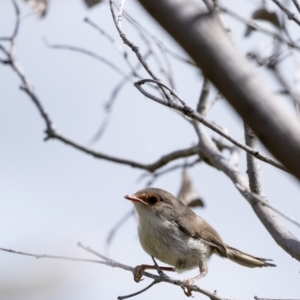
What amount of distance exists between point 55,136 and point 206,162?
158 cm

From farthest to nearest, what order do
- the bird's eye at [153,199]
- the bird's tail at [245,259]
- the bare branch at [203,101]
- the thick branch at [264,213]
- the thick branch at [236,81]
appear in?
the bare branch at [203,101] < the bird's eye at [153,199] < the bird's tail at [245,259] < the thick branch at [264,213] < the thick branch at [236,81]

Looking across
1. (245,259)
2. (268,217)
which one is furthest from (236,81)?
(245,259)

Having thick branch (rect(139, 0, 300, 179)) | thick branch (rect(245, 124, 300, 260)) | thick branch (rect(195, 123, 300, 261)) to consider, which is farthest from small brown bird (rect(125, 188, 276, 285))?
thick branch (rect(139, 0, 300, 179))

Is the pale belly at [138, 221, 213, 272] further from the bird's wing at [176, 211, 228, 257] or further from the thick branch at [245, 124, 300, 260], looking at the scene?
the thick branch at [245, 124, 300, 260]

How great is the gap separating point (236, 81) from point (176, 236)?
401 centimetres

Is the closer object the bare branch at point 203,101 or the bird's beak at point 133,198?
the bird's beak at point 133,198

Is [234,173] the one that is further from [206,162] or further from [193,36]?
[193,36]

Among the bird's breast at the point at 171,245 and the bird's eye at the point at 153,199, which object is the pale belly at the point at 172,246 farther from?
the bird's eye at the point at 153,199

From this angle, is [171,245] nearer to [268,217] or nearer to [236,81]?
[268,217]

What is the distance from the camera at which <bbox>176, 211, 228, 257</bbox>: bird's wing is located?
5391 millimetres

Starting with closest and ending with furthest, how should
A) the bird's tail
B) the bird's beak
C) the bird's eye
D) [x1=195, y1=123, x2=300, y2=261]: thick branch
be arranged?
1. [x1=195, y1=123, x2=300, y2=261]: thick branch
2. the bird's tail
3. the bird's beak
4. the bird's eye

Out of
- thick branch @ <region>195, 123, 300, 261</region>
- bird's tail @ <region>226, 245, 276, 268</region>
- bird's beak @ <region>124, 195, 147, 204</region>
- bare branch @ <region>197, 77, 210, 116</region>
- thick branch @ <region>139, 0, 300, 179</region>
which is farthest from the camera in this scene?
bare branch @ <region>197, 77, 210, 116</region>

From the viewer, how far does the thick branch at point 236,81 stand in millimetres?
1403

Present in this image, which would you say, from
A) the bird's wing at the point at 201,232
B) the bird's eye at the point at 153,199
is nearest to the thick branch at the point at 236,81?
the bird's wing at the point at 201,232
